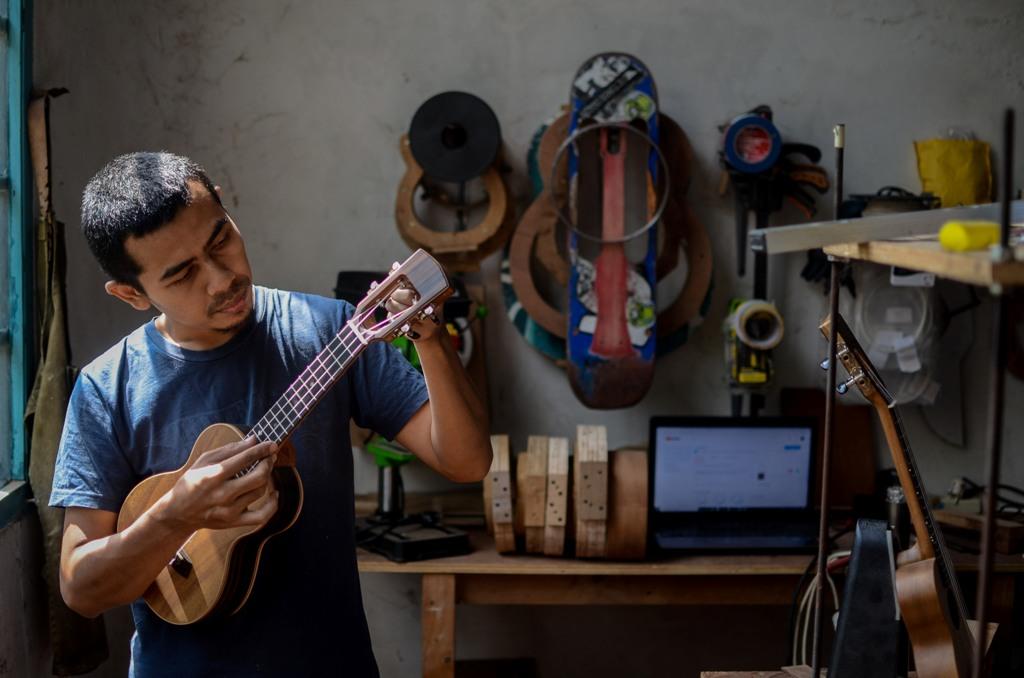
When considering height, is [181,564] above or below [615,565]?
above

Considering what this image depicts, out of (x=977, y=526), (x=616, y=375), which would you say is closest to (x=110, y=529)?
(x=616, y=375)

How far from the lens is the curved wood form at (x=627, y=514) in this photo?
2.92 m

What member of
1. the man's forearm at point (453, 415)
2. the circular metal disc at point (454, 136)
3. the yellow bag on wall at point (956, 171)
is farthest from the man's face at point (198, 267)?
the yellow bag on wall at point (956, 171)

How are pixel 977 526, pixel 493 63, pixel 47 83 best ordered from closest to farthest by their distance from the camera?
pixel 47 83, pixel 977 526, pixel 493 63

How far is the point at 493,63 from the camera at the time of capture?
336cm

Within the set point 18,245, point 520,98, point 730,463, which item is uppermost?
point 520,98

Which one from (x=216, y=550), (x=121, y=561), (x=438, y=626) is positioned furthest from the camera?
(x=438, y=626)

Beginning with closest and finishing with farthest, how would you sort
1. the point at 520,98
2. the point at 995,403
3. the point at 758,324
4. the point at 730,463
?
1. the point at 995,403
2. the point at 730,463
3. the point at 758,324
4. the point at 520,98

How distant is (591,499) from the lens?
2914 millimetres

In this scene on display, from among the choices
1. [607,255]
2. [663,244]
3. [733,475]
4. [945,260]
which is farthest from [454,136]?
[945,260]

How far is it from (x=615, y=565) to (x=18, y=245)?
1.76m

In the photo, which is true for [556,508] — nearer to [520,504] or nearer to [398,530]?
[520,504]

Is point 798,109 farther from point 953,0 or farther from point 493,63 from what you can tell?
point 493,63

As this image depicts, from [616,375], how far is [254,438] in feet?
5.48
